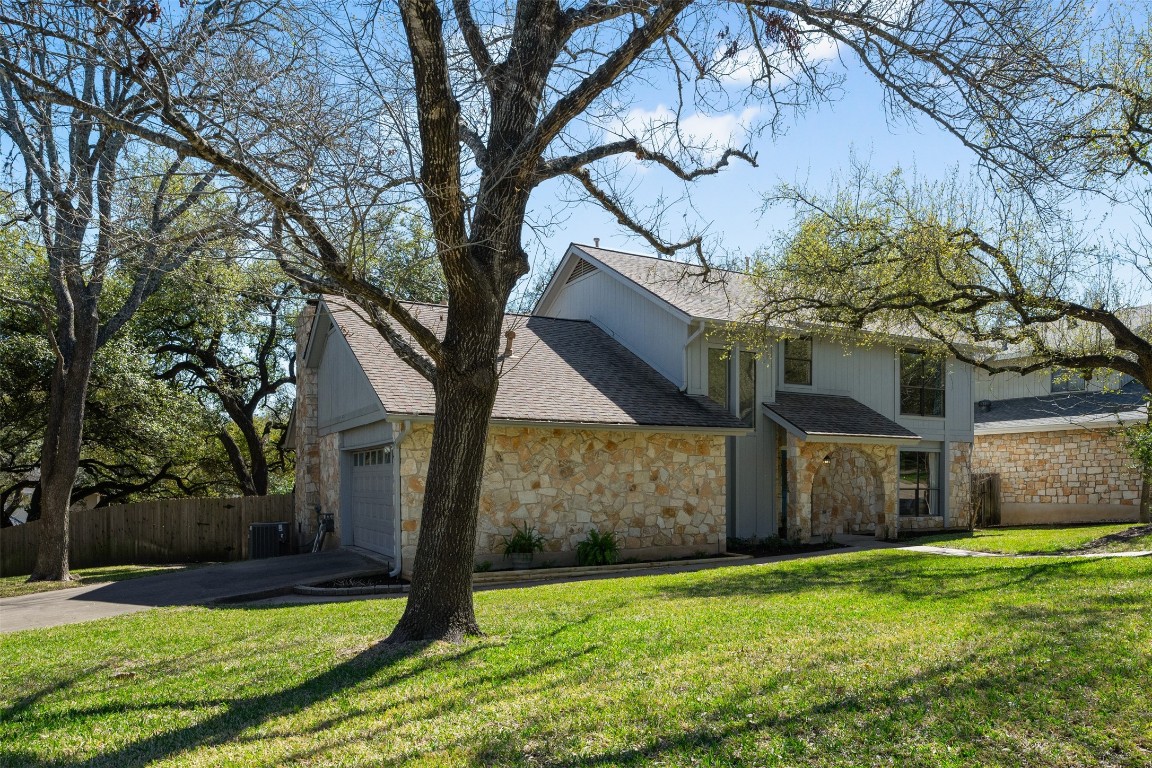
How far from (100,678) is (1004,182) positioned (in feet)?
30.0

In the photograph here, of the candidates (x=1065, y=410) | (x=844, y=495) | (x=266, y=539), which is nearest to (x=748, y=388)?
(x=844, y=495)

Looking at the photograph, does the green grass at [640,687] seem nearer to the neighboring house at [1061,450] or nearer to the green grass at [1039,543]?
the green grass at [1039,543]

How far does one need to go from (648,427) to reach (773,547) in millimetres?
3970

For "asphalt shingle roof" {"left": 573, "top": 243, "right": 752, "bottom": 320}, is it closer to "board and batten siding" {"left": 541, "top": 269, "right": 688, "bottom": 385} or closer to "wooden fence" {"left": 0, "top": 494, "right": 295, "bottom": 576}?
"board and batten siding" {"left": 541, "top": 269, "right": 688, "bottom": 385}

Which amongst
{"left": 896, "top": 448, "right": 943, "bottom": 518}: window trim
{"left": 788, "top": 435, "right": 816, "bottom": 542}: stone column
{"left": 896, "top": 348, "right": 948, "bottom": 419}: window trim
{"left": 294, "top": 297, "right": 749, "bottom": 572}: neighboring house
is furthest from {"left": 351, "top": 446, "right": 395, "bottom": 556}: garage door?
{"left": 896, "top": 348, "right": 948, "bottom": 419}: window trim

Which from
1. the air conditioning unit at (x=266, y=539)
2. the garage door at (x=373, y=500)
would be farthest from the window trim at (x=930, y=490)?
the air conditioning unit at (x=266, y=539)

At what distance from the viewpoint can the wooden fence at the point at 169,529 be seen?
20.0 meters

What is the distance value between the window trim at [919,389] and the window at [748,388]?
467 centimetres

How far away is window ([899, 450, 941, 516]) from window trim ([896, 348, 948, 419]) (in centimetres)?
96

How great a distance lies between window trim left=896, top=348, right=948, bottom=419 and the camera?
20766 millimetres

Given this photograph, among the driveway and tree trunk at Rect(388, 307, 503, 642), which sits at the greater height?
tree trunk at Rect(388, 307, 503, 642)

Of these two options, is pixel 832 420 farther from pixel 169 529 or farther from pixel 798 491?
pixel 169 529

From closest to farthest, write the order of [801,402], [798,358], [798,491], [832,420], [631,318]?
[798,491] < [832,420] < [801,402] < [631,318] < [798,358]

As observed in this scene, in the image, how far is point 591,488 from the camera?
14836mm
